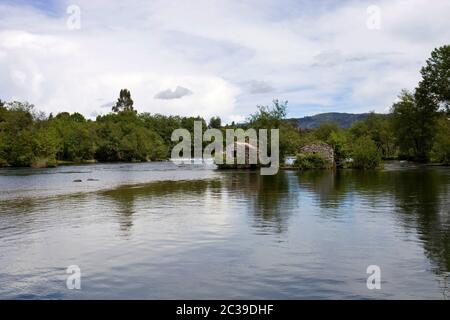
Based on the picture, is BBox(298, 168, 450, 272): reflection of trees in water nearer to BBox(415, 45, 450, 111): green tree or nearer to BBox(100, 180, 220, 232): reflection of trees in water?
BBox(100, 180, 220, 232): reflection of trees in water

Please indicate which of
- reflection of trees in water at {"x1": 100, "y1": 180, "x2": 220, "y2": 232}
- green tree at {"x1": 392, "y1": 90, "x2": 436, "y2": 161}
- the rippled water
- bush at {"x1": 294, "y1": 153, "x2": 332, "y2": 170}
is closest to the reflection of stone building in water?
bush at {"x1": 294, "y1": 153, "x2": 332, "y2": 170}

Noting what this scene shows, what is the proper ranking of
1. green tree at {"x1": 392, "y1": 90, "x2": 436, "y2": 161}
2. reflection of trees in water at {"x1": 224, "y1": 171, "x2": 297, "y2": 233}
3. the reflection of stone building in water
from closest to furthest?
reflection of trees in water at {"x1": 224, "y1": 171, "x2": 297, "y2": 233} < the reflection of stone building in water < green tree at {"x1": 392, "y1": 90, "x2": 436, "y2": 161}

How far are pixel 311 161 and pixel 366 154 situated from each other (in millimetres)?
7214

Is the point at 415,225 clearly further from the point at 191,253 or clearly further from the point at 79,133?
the point at 79,133

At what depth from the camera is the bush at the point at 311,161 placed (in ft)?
215

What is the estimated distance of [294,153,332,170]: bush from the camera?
65.5 metres

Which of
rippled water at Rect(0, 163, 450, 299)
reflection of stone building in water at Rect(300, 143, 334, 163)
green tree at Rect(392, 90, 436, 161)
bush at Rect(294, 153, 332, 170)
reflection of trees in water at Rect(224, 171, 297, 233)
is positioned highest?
green tree at Rect(392, 90, 436, 161)

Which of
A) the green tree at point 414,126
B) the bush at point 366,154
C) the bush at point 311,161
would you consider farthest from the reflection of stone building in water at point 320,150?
the green tree at point 414,126

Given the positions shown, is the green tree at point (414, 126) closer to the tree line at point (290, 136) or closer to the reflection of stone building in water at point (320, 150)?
the tree line at point (290, 136)

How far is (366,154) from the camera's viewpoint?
2547 inches

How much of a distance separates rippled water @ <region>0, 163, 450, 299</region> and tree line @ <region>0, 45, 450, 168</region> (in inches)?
1586

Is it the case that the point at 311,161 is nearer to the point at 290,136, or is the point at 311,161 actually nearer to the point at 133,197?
the point at 290,136

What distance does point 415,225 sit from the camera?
63.8 feet
